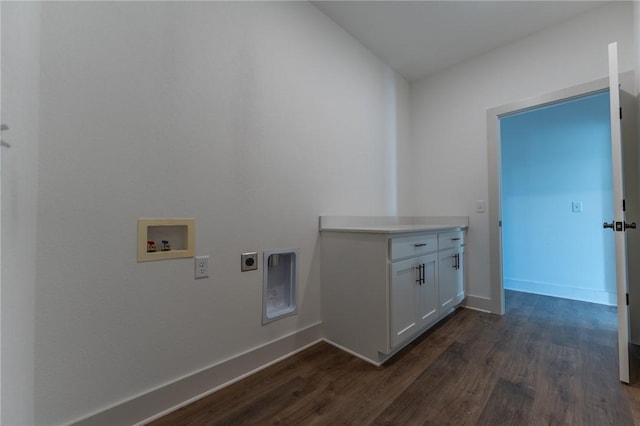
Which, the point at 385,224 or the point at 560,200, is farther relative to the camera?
the point at 560,200

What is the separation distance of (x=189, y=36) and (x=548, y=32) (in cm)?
294

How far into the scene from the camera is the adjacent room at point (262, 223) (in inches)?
40.5

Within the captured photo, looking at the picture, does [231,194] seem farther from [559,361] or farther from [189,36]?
[559,361]

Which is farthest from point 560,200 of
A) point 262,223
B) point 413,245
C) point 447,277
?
point 262,223

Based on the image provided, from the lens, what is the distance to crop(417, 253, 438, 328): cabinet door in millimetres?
1941

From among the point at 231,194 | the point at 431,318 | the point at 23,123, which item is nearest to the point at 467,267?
the point at 431,318

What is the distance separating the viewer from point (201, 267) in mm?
1411

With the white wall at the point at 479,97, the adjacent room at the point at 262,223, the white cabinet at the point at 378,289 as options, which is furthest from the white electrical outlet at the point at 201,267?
the white wall at the point at 479,97

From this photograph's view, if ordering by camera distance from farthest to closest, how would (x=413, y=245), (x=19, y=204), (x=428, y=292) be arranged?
(x=428, y=292) < (x=413, y=245) < (x=19, y=204)

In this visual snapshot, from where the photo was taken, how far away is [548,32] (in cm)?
230

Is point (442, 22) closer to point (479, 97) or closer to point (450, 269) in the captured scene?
point (479, 97)

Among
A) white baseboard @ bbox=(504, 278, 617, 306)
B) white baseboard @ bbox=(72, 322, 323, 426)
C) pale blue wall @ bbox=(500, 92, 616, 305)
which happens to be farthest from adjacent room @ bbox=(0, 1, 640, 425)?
pale blue wall @ bbox=(500, 92, 616, 305)

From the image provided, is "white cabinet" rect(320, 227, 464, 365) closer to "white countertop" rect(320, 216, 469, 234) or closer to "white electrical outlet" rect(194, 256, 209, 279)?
"white countertop" rect(320, 216, 469, 234)

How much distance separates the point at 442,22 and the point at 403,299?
2320 millimetres
